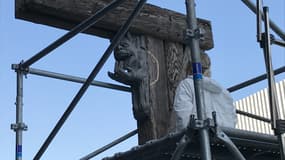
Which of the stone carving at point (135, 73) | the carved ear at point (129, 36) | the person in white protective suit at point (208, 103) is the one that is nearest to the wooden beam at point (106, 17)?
the carved ear at point (129, 36)

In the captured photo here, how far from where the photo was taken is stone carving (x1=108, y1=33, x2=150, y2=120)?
3.78 meters

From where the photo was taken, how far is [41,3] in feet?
12.0

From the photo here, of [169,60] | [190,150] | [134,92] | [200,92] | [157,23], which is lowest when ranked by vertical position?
[190,150]

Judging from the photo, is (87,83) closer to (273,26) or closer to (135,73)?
(135,73)

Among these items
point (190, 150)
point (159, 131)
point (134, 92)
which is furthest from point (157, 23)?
point (190, 150)

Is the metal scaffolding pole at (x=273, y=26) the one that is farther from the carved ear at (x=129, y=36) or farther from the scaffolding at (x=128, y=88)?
the carved ear at (x=129, y=36)

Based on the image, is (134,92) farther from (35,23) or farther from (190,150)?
(190,150)

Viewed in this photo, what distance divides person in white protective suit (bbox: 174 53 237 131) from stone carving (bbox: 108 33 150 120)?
1.73ft

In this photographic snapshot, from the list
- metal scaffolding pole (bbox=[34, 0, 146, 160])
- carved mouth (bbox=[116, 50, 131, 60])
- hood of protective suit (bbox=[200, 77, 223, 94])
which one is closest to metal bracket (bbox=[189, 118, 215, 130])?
hood of protective suit (bbox=[200, 77, 223, 94])

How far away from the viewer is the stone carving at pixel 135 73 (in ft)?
12.4

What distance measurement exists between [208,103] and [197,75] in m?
0.61

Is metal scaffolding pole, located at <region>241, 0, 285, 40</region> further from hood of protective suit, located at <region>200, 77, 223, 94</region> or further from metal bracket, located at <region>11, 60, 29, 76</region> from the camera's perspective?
metal bracket, located at <region>11, 60, 29, 76</region>

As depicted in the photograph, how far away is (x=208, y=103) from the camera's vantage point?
10.5 ft

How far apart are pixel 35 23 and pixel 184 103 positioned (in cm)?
120
